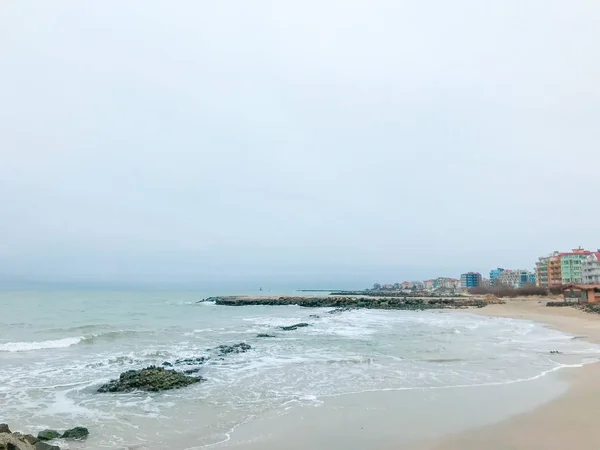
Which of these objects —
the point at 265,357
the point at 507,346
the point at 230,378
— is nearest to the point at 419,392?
the point at 230,378

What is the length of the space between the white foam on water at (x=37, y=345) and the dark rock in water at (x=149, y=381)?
33.9 feet

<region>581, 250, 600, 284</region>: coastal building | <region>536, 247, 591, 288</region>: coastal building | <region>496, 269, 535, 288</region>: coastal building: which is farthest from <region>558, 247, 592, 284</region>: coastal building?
<region>496, 269, 535, 288</region>: coastal building

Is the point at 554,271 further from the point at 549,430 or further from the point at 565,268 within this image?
the point at 549,430

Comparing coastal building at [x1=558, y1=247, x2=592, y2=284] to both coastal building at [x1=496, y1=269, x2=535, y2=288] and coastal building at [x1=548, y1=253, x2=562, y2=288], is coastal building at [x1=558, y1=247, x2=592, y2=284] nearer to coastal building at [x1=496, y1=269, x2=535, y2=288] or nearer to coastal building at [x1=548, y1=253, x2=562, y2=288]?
coastal building at [x1=548, y1=253, x2=562, y2=288]

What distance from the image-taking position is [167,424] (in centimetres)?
827

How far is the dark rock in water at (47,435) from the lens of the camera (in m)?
7.29

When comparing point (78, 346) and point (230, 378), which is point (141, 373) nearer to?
point (230, 378)

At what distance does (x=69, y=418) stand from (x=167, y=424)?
2.18m

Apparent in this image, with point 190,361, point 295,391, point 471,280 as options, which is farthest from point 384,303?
point 471,280

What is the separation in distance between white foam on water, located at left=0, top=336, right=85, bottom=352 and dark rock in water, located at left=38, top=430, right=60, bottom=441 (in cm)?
1385

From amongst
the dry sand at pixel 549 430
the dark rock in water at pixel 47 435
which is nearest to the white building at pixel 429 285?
the dry sand at pixel 549 430

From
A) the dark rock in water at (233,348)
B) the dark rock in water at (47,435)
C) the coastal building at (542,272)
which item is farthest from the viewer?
the coastal building at (542,272)

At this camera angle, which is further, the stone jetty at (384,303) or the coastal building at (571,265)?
the coastal building at (571,265)

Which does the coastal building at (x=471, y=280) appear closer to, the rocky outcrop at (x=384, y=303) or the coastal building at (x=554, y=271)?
the coastal building at (x=554, y=271)
